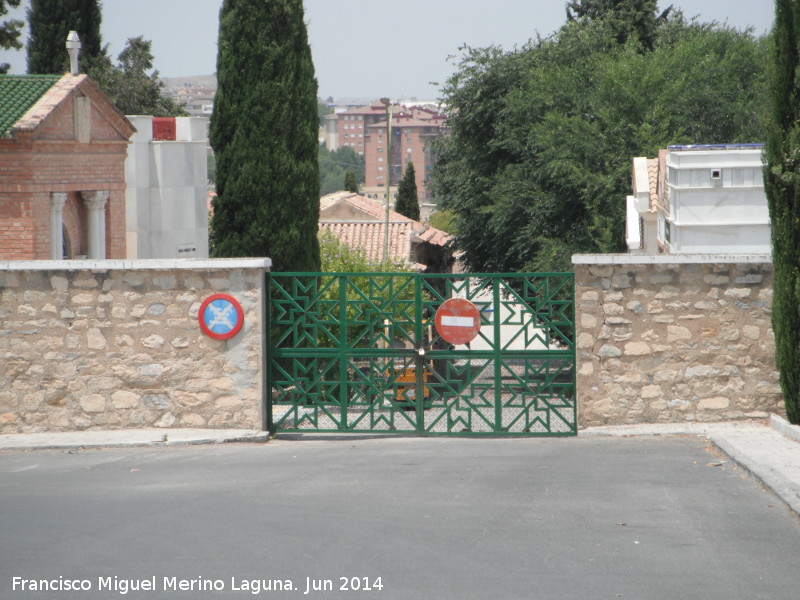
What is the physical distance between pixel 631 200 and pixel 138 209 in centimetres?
1265

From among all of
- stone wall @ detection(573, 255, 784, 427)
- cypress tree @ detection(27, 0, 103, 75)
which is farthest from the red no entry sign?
cypress tree @ detection(27, 0, 103, 75)

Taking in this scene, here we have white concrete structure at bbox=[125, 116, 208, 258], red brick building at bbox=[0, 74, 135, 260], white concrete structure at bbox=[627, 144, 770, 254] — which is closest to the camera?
white concrete structure at bbox=[627, 144, 770, 254]

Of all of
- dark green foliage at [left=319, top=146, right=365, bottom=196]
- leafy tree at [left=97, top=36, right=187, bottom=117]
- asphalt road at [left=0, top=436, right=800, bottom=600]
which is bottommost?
asphalt road at [left=0, top=436, right=800, bottom=600]

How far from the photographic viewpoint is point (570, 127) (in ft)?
97.8

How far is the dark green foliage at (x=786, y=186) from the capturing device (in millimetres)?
10422

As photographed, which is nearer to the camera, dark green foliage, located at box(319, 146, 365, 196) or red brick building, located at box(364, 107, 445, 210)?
dark green foliage, located at box(319, 146, 365, 196)

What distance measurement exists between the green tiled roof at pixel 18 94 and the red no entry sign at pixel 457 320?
11.1m

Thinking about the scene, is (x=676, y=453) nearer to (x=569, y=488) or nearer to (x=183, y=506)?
(x=569, y=488)

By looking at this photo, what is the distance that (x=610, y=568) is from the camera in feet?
19.7

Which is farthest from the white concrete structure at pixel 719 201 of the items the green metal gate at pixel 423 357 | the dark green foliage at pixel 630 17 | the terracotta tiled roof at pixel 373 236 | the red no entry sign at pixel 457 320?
the dark green foliage at pixel 630 17

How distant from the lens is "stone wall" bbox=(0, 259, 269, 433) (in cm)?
1143

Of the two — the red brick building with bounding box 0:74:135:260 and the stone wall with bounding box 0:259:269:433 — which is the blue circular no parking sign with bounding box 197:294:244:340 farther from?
the red brick building with bounding box 0:74:135:260

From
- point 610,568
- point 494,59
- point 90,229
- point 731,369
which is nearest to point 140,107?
point 494,59

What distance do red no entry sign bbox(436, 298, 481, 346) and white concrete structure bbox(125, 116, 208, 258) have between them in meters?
15.5
